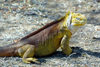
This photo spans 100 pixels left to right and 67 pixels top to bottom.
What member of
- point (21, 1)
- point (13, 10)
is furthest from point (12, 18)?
point (21, 1)

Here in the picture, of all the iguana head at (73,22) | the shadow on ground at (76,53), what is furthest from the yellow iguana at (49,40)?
the shadow on ground at (76,53)

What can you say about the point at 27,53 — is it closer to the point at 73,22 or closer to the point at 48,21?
the point at 73,22

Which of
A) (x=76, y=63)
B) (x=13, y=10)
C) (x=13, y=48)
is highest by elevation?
(x=13, y=10)

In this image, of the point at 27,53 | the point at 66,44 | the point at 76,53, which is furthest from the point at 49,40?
→ the point at 76,53

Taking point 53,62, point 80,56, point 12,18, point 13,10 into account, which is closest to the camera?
point 53,62

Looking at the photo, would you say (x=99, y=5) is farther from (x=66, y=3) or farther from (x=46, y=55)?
(x=46, y=55)

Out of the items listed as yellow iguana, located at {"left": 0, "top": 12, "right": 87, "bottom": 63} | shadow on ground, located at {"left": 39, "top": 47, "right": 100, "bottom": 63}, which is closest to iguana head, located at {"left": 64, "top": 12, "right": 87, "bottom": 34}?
yellow iguana, located at {"left": 0, "top": 12, "right": 87, "bottom": 63}
